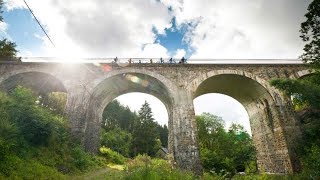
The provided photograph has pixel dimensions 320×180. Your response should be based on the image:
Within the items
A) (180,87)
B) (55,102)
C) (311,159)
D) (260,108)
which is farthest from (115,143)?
(311,159)

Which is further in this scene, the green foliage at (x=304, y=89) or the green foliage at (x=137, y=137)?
the green foliage at (x=137, y=137)

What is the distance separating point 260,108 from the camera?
63.1 ft

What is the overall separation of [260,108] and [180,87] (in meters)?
7.05

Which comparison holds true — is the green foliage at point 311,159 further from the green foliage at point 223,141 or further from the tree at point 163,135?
the tree at point 163,135

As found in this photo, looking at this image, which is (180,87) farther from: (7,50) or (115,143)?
(115,143)

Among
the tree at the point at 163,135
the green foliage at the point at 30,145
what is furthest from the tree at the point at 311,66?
the tree at the point at 163,135

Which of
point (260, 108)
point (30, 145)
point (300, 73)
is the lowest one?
point (30, 145)

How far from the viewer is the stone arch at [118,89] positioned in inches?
699

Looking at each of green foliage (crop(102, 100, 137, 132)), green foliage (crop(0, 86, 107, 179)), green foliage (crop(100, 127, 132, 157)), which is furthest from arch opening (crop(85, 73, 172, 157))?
green foliage (crop(102, 100, 137, 132))

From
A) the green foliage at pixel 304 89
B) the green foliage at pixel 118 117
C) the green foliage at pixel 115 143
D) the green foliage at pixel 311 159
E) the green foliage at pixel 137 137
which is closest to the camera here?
the green foliage at pixel 311 159

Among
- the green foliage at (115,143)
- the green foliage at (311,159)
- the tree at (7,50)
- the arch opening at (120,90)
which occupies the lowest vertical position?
the green foliage at (311,159)

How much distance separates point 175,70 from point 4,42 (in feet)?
51.9

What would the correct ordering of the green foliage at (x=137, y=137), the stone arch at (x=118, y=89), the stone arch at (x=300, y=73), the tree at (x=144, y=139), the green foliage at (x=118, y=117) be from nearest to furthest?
1. the stone arch at (x=118, y=89)
2. the stone arch at (x=300, y=73)
3. the green foliage at (x=137, y=137)
4. the tree at (x=144, y=139)
5. the green foliage at (x=118, y=117)

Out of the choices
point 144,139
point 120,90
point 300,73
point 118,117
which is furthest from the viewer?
point 118,117
